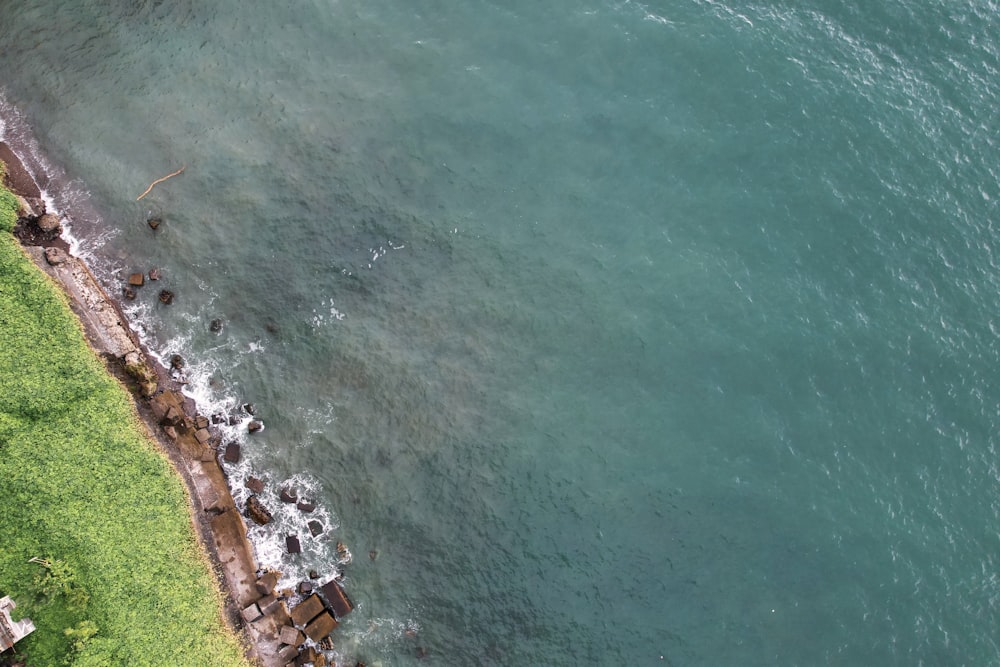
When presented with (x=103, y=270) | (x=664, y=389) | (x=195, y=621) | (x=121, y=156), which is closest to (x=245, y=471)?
(x=195, y=621)

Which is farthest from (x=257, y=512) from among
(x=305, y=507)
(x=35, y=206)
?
(x=35, y=206)

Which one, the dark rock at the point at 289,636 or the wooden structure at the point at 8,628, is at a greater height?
the wooden structure at the point at 8,628

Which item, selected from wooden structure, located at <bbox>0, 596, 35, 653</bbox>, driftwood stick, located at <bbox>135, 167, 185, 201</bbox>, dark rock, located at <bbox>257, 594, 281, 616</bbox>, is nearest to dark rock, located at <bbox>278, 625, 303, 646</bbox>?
dark rock, located at <bbox>257, 594, 281, 616</bbox>

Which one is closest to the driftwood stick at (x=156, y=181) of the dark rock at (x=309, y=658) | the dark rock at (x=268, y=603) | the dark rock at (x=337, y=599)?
the dark rock at (x=268, y=603)

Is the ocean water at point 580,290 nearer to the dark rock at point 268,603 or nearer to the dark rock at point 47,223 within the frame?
the dark rock at point 268,603

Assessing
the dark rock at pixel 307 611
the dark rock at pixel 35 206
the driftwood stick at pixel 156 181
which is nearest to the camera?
the dark rock at pixel 307 611

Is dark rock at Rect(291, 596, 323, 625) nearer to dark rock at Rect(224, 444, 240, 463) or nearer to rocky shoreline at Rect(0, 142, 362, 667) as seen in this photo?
rocky shoreline at Rect(0, 142, 362, 667)
